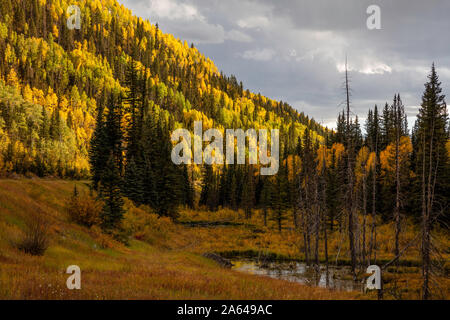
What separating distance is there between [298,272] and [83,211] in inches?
861

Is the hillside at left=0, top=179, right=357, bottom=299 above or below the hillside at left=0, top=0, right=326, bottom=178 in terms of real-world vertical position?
below

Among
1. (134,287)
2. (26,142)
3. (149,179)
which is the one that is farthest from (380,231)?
(26,142)

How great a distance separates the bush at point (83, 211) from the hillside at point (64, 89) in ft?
80.4

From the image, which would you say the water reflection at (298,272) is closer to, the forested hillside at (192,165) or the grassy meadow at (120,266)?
the forested hillside at (192,165)

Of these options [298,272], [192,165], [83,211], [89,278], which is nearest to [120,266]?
[89,278]

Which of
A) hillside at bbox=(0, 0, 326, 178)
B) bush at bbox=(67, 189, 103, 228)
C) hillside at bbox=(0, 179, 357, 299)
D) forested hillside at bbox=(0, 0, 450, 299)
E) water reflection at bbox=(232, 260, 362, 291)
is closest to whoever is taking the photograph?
hillside at bbox=(0, 179, 357, 299)

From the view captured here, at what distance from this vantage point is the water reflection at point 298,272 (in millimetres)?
27547

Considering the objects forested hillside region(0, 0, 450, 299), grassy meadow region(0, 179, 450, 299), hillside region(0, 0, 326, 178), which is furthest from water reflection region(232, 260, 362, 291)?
hillside region(0, 0, 326, 178)

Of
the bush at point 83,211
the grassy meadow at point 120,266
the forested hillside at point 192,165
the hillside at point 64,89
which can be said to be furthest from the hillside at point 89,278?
the hillside at point 64,89

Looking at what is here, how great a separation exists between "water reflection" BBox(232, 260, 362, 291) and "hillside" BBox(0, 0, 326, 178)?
94.4 ft

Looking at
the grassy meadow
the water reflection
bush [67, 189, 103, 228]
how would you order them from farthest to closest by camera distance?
the water reflection, bush [67, 189, 103, 228], the grassy meadow

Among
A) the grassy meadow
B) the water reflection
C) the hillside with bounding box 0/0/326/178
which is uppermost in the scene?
the hillside with bounding box 0/0/326/178

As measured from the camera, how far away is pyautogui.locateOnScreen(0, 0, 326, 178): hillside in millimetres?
76062

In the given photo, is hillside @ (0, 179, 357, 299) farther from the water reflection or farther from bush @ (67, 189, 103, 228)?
the water reflection
